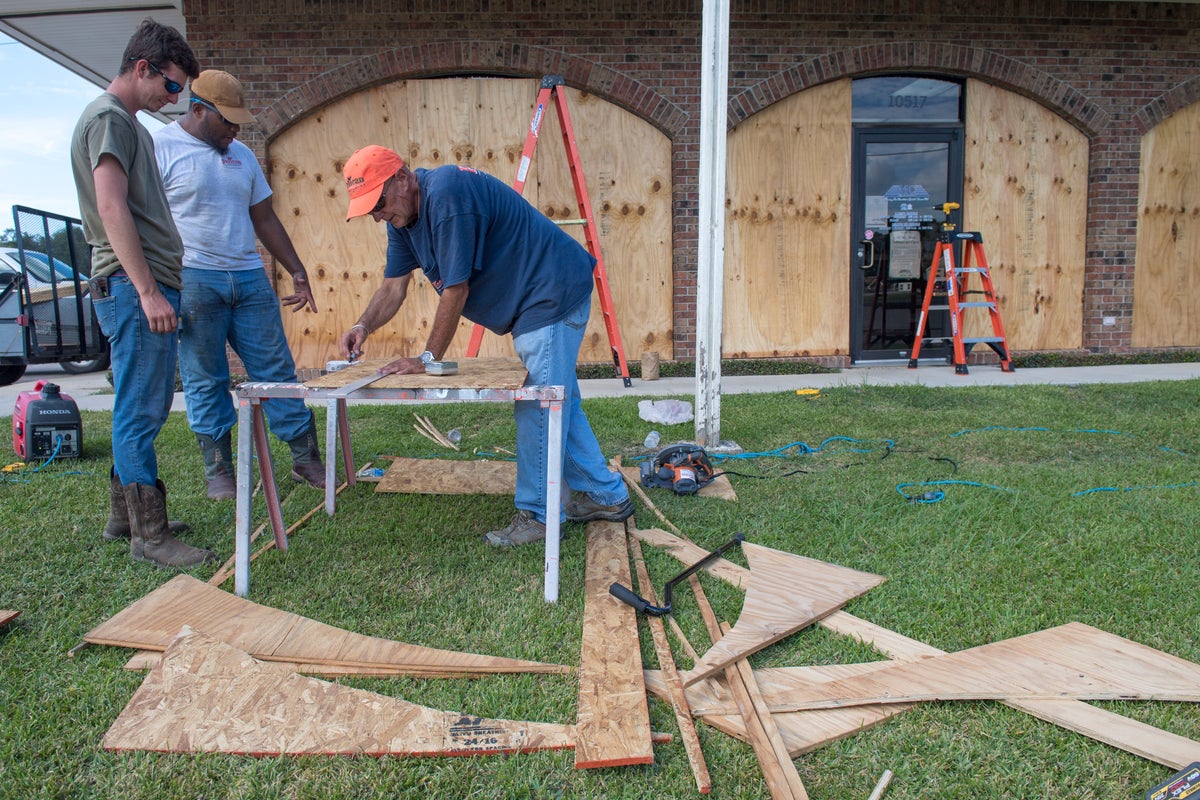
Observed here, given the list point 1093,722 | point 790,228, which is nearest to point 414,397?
point 1093,722

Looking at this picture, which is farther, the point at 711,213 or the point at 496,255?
the point at 711,213

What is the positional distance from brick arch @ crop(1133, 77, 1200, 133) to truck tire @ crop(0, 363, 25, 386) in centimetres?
1220

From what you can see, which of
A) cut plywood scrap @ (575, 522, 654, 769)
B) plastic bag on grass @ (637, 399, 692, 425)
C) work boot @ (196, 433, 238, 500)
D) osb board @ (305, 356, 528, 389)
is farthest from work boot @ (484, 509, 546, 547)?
plastic bag on grass @ (637, 399, 692, 425)

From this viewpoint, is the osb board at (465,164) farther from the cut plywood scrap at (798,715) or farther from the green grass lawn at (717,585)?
the cut plywood scrap at (798,715)

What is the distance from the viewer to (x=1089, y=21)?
25.9 feet

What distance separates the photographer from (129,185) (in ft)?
9.52

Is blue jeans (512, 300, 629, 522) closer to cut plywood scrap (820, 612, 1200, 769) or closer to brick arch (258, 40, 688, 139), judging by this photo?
cut plywood scrap (820, 612, 1200, 769)

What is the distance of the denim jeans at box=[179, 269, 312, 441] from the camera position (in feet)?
11.9

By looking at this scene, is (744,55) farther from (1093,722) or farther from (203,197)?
(1093,722)

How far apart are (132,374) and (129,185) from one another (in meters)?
0.71

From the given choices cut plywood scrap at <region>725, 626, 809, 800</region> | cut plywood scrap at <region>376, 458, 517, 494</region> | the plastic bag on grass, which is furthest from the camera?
the plastic bag on grass

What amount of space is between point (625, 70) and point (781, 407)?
Answer: 3847 mm

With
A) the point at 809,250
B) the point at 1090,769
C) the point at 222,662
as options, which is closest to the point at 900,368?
the point at 809,250

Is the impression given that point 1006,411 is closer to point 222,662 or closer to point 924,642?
point 924,642
